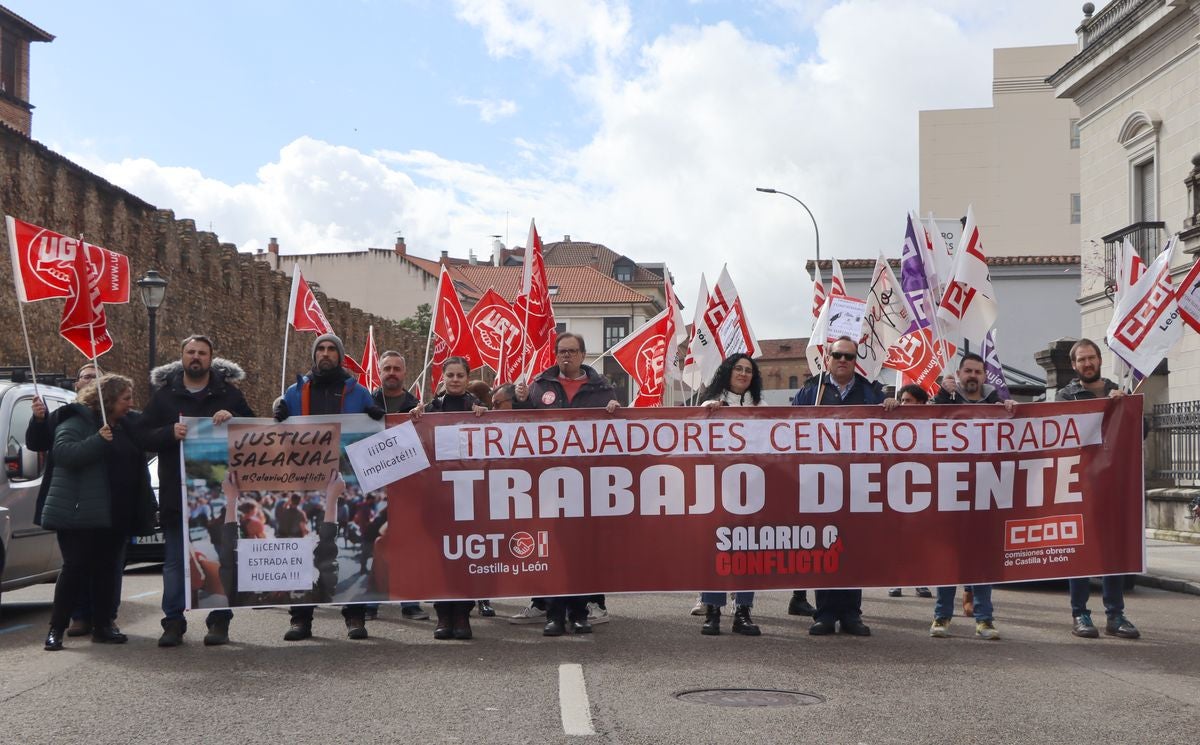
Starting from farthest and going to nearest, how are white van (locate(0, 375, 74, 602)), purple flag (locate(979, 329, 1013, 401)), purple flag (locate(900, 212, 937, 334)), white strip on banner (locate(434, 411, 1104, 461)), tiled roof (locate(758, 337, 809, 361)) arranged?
1. tiled roof (locate(758, 337, 809, 361))
2. purple flag (locate(900, 212, 937, 334))
3. purple flag (locate(979, 329, 1013, 401))
4. white van (locate(0, 375, 74, 602))
5. white strip on banner (locate(434, 411, 1104, 461))

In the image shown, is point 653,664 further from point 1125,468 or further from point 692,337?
point 692,337

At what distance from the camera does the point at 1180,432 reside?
65.5 feet

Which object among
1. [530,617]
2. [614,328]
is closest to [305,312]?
[530,617]

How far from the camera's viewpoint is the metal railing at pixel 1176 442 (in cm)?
1958

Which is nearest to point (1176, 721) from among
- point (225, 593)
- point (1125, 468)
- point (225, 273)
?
point (1125, 468)

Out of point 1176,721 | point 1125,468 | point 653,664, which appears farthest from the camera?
point 1125,468

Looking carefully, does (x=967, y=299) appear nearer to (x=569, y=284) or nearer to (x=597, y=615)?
(x=597, y=615)

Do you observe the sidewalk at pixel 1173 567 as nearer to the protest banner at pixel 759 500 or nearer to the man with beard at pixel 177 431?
the protest banner at pixel 759 500

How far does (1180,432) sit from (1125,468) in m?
11.5

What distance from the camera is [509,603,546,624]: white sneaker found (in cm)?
1018

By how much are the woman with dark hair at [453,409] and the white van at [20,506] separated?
284 cm

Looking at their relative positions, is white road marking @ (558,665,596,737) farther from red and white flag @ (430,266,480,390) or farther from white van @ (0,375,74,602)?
red and white flag @ (430,266,480,390)

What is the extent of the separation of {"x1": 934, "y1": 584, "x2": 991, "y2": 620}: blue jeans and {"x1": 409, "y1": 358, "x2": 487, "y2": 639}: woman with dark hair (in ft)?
10.0

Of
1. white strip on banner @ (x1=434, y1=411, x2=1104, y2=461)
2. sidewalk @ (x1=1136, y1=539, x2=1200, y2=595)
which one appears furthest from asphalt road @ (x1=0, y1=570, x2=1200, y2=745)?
sidewalk @ (x1=1136, y1=539, x2=1200, y2=595)
